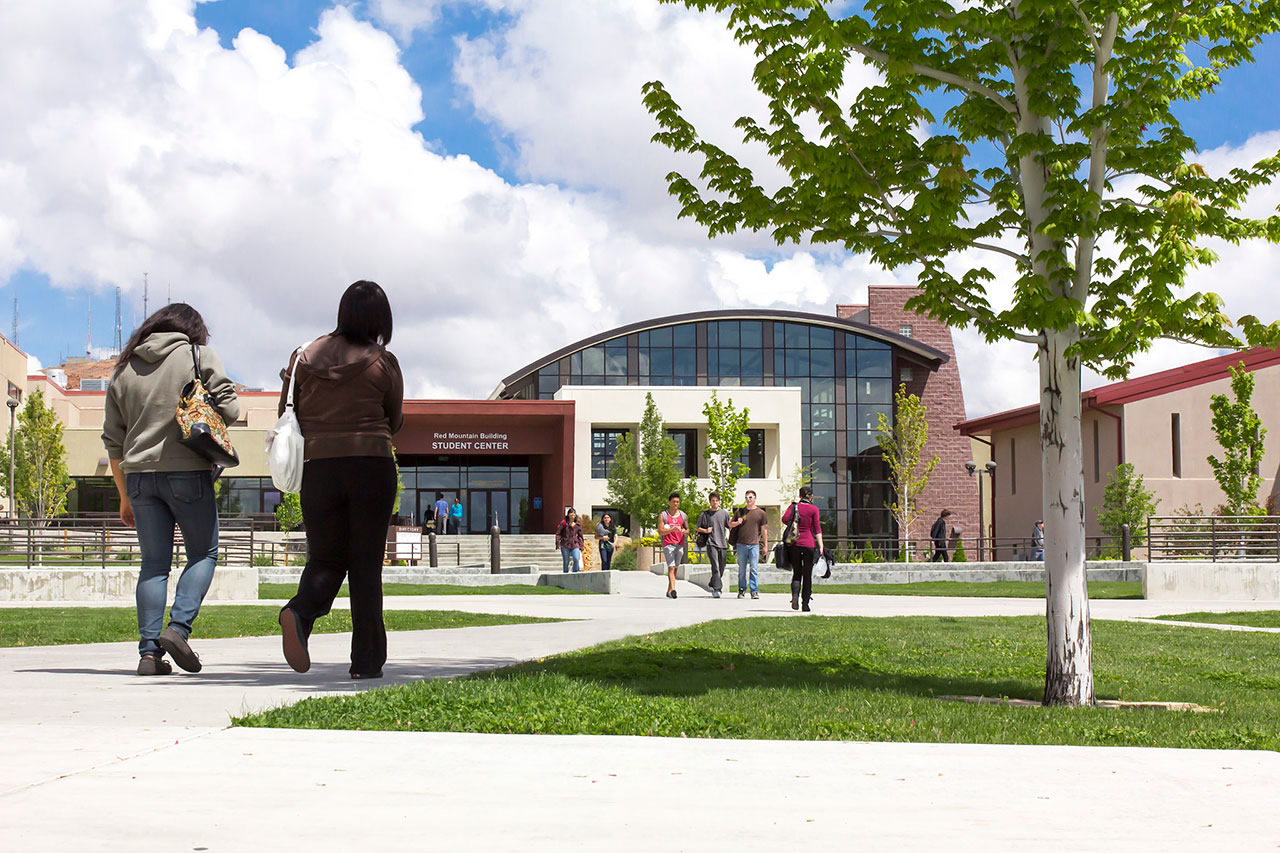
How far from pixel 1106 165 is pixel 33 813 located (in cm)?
623

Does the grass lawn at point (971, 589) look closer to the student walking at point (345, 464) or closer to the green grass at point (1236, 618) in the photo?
the green grass at point (1236, 618)

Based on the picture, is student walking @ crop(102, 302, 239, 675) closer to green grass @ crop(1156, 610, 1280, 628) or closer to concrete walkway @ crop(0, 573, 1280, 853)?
concrete walkway @ crop(0, 573, 1280, 853)

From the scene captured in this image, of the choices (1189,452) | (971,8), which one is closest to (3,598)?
(971,8)

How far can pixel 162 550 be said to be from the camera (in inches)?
270

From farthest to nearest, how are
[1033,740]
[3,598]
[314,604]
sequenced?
[3,598]
[314,604]
[1033,740]

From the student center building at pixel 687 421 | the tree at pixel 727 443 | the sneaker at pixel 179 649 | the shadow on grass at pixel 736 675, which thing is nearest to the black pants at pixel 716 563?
the shadow on grass at pixel 736 675

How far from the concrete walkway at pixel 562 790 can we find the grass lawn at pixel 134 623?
13.5ft

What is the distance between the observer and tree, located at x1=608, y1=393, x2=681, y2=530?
4831cm

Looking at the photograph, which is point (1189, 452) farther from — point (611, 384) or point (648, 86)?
point (648, 86)

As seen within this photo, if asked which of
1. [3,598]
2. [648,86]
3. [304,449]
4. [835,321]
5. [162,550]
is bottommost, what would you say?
[3,598]

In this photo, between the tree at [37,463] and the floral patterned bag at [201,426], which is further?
the tree at [37,463]

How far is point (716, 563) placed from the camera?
73.5ft

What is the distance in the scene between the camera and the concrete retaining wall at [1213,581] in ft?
77.9

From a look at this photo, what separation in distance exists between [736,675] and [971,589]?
20.5 meters
